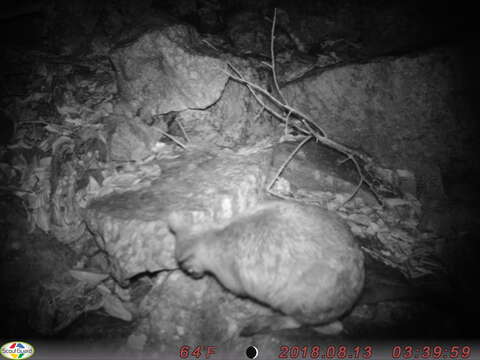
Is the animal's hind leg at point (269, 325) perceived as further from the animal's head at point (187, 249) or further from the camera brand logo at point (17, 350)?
the camera brand logo at point (17, 350)

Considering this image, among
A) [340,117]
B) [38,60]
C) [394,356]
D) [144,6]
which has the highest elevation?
[144,6]

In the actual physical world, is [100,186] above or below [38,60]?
below

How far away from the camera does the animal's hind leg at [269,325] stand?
179cm

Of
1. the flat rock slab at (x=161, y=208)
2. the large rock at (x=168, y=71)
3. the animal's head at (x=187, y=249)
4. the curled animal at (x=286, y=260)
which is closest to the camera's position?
the curled animal at (x=286, y=260)

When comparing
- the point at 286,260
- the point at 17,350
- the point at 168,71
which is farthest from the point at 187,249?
the point at 168,71

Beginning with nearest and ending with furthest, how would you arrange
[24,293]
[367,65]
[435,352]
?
[435,352]
[24,293]
[367,65]

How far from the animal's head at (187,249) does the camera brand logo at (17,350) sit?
1.19 m

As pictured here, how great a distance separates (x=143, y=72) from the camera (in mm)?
2859

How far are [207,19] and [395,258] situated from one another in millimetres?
3891

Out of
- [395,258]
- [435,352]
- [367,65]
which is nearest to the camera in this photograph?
[435,352]

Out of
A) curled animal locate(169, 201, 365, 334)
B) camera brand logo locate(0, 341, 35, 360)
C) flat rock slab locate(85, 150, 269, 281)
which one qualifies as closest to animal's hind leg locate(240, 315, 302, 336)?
curled animal locate(169, 201, 365, 334)

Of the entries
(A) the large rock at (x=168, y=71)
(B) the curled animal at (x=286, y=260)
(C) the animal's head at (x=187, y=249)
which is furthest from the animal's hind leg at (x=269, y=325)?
(A) the large rock at (x=168, y=71)

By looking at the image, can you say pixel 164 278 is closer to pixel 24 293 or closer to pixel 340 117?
pixel 24 293

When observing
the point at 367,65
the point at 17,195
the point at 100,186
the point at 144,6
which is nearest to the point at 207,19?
the point at 144,6
